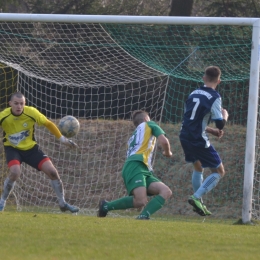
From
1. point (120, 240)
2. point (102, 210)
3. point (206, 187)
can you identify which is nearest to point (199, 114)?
point (206, 187)

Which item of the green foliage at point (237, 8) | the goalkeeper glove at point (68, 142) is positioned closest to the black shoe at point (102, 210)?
the goalkeeper glove at point (68, 142)

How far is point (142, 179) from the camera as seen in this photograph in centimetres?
847

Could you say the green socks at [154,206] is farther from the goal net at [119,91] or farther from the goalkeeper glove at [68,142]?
the goal net at [119,91]

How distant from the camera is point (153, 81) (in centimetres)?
1412

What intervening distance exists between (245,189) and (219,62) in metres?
4.68

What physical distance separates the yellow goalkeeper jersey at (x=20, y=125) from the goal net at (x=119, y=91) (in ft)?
8.01

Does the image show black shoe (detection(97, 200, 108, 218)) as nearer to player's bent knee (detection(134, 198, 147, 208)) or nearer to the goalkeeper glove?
player's bent knee (detection(134, 198, 147, 208))

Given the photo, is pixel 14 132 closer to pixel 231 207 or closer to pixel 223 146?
pixel 231 207

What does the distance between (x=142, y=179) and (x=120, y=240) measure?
239 cm

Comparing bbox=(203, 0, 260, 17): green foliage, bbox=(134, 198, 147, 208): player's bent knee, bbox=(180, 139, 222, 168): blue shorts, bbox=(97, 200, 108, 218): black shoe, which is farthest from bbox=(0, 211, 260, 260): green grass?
bbox=(203, 0, 260, 17): green foliage

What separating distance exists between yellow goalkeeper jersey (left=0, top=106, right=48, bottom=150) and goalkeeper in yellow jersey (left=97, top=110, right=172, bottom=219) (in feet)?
5.49

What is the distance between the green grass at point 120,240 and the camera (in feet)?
17.7

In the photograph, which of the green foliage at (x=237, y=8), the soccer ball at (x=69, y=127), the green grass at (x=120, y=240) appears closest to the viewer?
the green grass at (x=120, y=240)

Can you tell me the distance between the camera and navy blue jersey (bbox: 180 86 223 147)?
8758 millimetres
